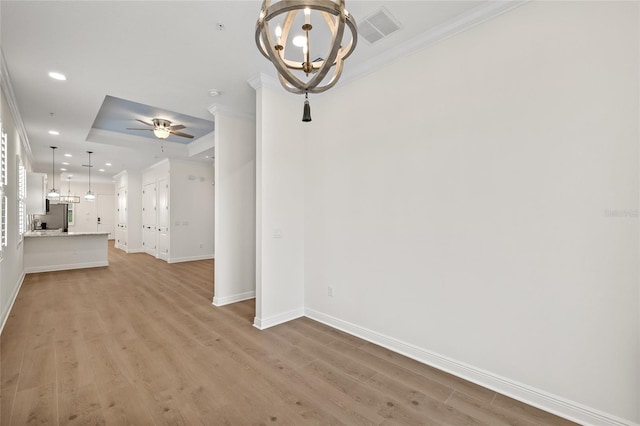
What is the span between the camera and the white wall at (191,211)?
319 inches

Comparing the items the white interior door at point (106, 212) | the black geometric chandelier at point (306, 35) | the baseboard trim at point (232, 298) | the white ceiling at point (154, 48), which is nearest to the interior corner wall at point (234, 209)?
the baseboard trim at point (232, 298)

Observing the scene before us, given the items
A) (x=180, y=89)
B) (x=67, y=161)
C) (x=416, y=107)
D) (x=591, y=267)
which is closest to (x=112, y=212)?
(x=67, y=161)

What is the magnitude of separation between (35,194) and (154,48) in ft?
18.1

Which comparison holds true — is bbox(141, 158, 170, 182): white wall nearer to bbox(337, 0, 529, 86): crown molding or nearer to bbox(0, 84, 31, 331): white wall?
bbox(0, 84, 31, 331): white wall

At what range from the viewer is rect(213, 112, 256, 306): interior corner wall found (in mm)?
4324

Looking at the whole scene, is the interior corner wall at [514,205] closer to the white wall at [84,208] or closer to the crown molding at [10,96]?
the crown molding at [10,96]

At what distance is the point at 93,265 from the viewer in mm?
7391

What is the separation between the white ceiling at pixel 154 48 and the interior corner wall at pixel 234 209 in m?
0.39

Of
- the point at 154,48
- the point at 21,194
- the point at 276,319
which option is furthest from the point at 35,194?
the point at 276,319

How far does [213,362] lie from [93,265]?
6.84m

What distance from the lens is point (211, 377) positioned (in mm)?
2406

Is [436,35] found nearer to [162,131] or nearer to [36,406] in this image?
[36,406]

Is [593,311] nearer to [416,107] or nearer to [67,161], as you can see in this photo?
[416,107]

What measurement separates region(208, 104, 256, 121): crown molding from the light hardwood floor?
2.97 metres
